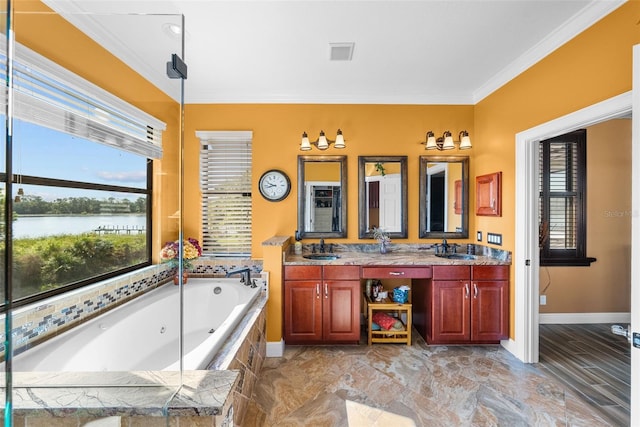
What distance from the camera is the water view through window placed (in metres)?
1.17

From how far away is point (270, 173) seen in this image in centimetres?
323

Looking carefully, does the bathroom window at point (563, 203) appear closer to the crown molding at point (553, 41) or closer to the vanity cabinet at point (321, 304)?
the crown molding at point (553, 41)

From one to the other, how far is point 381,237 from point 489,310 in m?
1.25

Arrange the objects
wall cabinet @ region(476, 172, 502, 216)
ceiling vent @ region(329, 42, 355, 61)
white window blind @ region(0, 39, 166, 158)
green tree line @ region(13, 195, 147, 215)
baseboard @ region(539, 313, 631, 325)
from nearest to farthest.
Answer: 1. white window blind @ region(0, 39, 166, 158)
2. green tree line @ region(13, 195, 147, 215)
3. ceiling vent @ region(329, 42, 355, 61)
4. wall cabinet @ region(476, 172, 502, 216)
5. baseboard @ region(539, 313, 631, 325)

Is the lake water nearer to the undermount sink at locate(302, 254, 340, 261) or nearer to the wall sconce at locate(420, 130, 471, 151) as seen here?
the undermount sink at locate(302, 254, 340, 261)

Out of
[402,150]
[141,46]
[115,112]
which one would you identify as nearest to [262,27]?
[141,46]

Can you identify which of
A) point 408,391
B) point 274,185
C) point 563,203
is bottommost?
point 408,391

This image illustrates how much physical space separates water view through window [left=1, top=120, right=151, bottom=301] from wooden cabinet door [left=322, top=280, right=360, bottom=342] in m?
1.62

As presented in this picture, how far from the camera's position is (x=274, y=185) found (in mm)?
3238

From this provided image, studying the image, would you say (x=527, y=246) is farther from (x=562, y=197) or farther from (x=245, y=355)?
(x=245, y=355)

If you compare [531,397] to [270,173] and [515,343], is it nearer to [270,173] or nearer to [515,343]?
[515,343]

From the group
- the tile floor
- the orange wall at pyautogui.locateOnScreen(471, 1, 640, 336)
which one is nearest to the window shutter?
the orange wall at pyautogui.locateOnScreen(471, 1, 640, 336)

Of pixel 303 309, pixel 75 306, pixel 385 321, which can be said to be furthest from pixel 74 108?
pixel 385 321

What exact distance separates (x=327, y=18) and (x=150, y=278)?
2245mm
